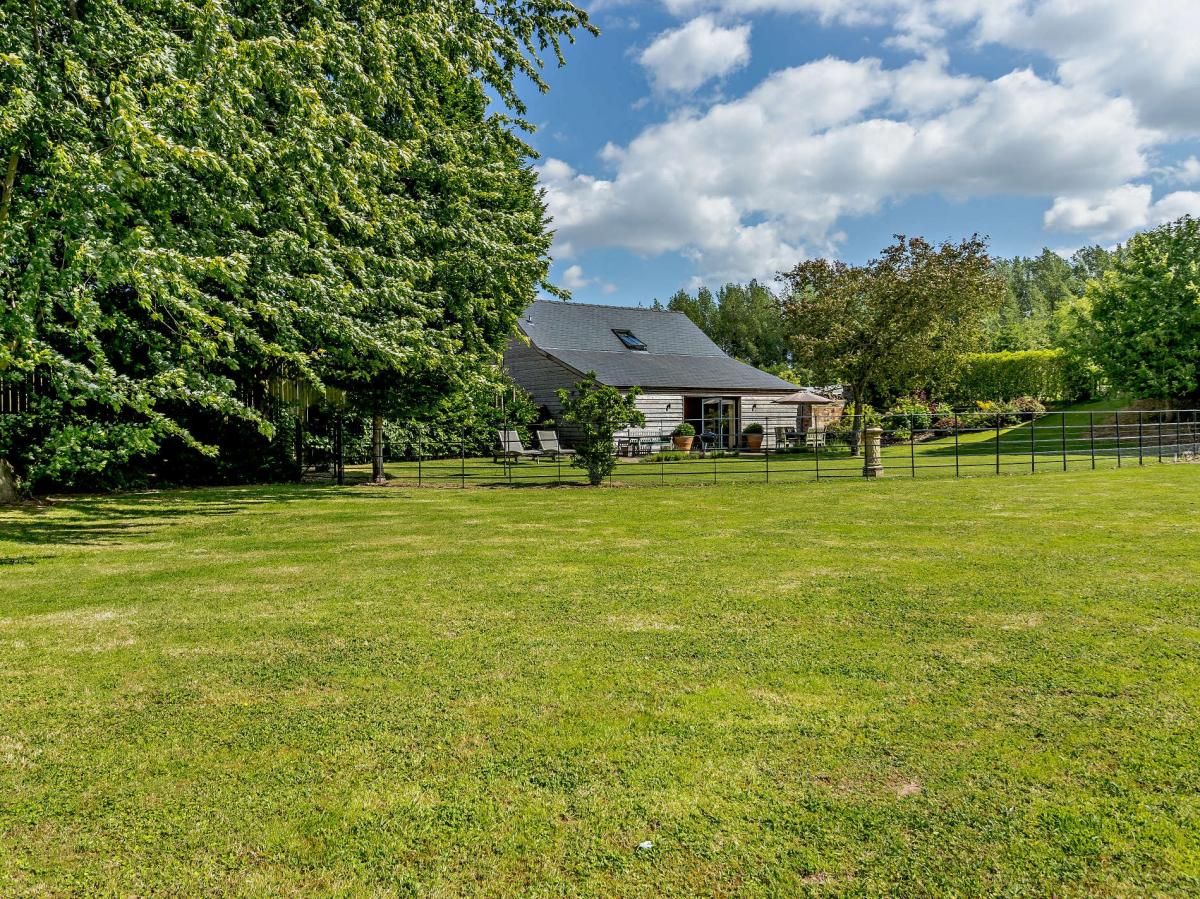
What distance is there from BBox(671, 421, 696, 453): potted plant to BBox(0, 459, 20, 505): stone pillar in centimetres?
1879

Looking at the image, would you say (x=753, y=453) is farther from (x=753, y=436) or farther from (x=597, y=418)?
(x=597, y=418)

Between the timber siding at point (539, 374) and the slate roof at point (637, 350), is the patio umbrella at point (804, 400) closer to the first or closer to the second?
the slate roof at point (637, 350)

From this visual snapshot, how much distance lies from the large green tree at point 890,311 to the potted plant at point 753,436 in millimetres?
3223

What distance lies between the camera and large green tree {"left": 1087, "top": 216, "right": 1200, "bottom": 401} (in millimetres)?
24625

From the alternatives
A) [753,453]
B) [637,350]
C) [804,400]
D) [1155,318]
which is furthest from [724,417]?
[1155,318]

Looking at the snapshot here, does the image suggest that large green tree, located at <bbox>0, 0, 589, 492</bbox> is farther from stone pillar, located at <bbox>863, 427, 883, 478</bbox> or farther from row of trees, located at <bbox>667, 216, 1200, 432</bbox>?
row of trees, located at <bbox>667, 216, 1200, 432</bbox>

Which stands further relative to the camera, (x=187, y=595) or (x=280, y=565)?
(x=280, y=565)

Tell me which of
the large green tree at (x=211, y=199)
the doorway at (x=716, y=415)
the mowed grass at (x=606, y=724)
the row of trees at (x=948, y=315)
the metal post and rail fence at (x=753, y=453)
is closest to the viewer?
the mowed grass at (x=606, y=724)

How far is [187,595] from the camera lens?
18.7 feet

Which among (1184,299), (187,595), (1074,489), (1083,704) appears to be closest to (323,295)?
(187,595)

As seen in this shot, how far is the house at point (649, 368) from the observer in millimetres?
27734

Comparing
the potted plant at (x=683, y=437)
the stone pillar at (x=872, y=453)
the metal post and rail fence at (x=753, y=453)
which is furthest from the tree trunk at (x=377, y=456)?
the potted plant at (x=683, y=437)

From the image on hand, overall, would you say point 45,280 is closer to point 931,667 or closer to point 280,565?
point 280,565

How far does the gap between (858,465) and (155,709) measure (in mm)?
17978
